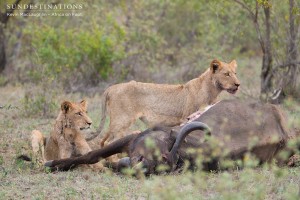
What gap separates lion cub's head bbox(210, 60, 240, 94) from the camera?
8.64m

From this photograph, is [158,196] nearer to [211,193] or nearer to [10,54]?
[211,193]

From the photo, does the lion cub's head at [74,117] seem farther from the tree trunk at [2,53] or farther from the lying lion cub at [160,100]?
the tree trunk at [2,53]

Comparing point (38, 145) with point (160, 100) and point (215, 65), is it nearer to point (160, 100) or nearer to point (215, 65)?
point (160, 100)

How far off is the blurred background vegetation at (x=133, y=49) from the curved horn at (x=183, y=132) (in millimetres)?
4173

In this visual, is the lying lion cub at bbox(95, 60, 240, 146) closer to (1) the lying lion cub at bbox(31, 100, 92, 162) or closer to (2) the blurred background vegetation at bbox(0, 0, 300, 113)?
(1) the lying lion cub at bbox(31, 100, 92, 162)

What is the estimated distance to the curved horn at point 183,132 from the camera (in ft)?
20.6

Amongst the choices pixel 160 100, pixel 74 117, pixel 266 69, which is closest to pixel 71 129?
pixel 74 117

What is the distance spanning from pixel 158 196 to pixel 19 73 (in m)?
10.6

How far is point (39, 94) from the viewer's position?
10.5 meters

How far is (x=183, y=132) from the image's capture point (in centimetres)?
633

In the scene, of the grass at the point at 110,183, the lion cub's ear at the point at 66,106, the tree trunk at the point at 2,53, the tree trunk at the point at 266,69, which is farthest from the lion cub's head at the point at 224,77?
the tree trunk at the point at 2,53

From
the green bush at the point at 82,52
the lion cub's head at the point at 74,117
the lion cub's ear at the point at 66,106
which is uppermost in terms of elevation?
the green bush at the point at 82,52

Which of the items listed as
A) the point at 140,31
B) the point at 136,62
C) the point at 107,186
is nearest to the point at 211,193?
the point at 107,186

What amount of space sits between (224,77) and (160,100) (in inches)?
34.1
